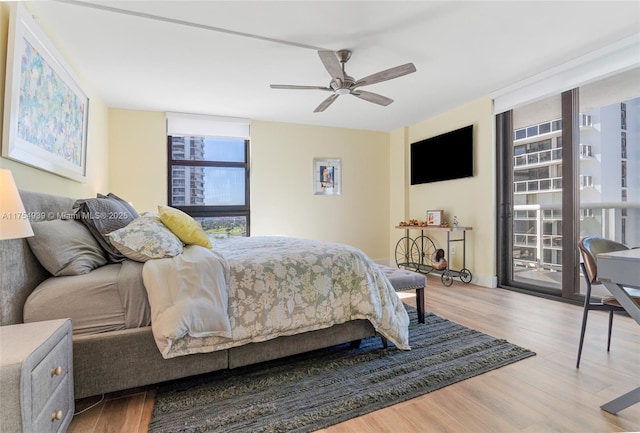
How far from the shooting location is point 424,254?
16.6 feet

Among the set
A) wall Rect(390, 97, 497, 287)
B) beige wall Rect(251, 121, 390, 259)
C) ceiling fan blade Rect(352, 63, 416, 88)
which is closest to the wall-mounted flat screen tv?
wall Rect(390, 97, 497, 287)

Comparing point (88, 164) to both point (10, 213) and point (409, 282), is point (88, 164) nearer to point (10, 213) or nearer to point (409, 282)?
point (10, 213)

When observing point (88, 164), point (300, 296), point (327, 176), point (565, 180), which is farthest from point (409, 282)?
point (88, 164)

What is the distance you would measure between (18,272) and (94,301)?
1.15ft

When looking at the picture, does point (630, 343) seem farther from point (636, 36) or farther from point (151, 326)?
point (151, 326)

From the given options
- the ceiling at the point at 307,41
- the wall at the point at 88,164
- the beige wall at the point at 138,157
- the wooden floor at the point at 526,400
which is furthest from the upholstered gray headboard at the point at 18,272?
the beige wall at the point at 138,157

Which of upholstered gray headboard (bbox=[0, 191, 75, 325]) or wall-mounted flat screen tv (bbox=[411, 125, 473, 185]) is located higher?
wall-mounted flat screen tv (bbox=[411, 125, 473, 185])

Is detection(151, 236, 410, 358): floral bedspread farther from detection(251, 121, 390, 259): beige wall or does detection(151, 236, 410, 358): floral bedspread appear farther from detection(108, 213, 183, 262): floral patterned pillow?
detection(251, 121, 390, 259): beige wall

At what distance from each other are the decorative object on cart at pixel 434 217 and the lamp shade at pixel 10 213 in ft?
14.6

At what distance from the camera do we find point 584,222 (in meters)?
3.24

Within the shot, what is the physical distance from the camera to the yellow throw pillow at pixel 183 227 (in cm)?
210

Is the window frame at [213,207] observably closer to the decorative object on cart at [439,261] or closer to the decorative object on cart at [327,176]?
the decorative object on cart at [327,176]

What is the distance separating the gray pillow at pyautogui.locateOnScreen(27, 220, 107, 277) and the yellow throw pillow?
0.46 meters

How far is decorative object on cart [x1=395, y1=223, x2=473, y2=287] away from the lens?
4.19 m
